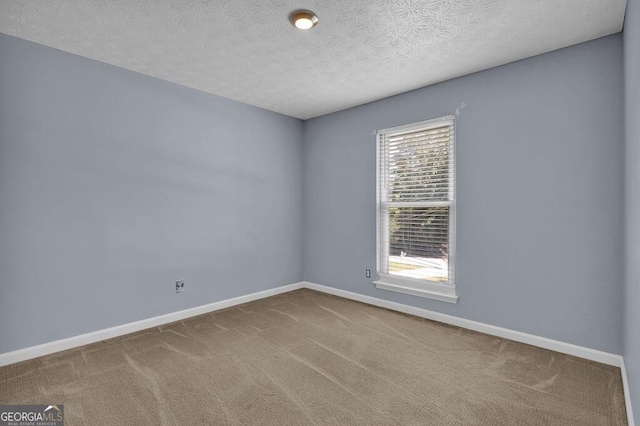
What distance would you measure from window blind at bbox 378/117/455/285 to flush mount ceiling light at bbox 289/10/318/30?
5.84ft

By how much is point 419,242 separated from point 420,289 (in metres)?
0.53

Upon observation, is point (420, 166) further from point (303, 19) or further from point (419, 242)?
point (303, 19)

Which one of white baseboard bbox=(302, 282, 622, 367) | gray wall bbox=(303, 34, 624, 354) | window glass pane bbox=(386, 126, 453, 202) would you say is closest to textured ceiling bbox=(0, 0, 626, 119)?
gray wall bbox=(303, 34, 624, 354)

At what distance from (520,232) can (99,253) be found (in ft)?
12.8

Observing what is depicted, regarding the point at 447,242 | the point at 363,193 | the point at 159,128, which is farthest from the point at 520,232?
the point at 159,128

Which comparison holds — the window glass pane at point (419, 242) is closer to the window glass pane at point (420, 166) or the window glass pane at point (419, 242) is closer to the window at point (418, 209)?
the window at point (418, 209)

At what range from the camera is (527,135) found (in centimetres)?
287

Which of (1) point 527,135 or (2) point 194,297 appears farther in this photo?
(2) point 194,297

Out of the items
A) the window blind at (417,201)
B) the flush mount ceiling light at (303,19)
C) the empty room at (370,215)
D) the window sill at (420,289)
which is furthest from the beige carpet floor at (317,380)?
the flush mount ceiling light at (303,19)

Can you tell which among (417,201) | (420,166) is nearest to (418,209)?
(417,201)

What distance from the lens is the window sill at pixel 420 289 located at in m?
3.39

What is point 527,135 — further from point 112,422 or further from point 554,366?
point 112,422

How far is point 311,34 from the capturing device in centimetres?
250

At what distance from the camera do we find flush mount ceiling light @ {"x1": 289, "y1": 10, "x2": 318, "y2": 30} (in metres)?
2.21
